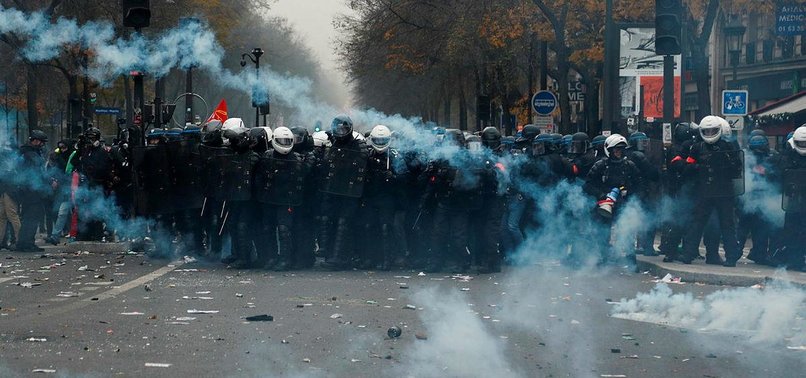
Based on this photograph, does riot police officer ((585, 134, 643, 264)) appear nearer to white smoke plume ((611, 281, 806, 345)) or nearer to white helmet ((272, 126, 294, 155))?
white smoke plume ((611, 281, 806, 345))

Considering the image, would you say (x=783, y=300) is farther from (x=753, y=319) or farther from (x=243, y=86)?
(x=243, y=86)

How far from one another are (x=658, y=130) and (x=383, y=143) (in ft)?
68.3

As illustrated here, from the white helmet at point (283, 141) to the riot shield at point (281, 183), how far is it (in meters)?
0.15

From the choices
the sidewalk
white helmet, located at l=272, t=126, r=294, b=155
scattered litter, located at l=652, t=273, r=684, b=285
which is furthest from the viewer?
white helmet, located at l=272, t=126, r=294, b=155

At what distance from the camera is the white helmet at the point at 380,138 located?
676 inches

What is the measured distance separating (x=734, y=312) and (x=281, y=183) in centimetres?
736

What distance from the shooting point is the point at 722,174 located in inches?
665

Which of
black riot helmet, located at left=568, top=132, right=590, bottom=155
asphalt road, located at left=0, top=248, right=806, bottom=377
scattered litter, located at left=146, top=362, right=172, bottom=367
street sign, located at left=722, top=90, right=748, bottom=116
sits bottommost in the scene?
asphalt road, located at left=0, top=248, right=806, bottom=377

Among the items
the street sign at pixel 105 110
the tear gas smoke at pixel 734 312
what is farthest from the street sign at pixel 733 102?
the street sign at pixel 105 110

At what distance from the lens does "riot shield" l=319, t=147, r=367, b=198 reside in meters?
17.0

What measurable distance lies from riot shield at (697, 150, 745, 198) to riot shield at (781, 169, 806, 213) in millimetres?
775

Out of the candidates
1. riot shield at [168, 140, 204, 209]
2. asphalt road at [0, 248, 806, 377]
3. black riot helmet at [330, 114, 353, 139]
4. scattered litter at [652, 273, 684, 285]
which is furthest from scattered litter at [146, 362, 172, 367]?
riot shield at [168, 140, 204, 209]

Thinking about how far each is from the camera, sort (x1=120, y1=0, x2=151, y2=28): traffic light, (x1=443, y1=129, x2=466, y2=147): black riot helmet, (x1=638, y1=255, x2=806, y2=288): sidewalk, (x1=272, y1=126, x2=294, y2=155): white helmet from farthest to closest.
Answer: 1. (x1=120, y1=0, x2=151, y2=28): traffic light
2. (x1=272, y1=126, x2=294, y2=155): white helmet
3. (x1=443, y1=129, x2=466, y2=147): black riot helmet
4. (x1=638, y1=255, x2=806, y2=288): sidewalk

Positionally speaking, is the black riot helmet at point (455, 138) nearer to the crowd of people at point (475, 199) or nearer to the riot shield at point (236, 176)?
the crowd of people at point (475, 199)
